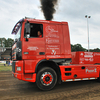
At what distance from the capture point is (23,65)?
4961mm

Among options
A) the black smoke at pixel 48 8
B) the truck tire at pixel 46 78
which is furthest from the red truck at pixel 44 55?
the black smoke at pixel 48 8

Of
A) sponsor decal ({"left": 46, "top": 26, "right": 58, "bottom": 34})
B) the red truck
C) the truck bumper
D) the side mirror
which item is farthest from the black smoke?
the truck bumper

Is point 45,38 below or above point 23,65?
above

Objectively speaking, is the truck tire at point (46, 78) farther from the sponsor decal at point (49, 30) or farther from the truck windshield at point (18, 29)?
the truck windshield at point (18, 29)

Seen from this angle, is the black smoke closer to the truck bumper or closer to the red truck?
the red truck

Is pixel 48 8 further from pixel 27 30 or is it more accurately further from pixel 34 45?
pixel 34 45

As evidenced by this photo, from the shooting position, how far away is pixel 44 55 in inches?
209

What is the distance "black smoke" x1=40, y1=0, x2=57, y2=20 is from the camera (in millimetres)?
7789

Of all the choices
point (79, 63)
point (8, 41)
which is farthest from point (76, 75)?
→ point (8, 41)

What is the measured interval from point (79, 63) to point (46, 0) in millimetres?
4608

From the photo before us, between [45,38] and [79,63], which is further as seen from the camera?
[79,63]

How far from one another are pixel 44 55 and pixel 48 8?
3.92 metres

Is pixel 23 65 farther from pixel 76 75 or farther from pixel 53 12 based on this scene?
pixel 53 12

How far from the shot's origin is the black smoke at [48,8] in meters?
7.79
